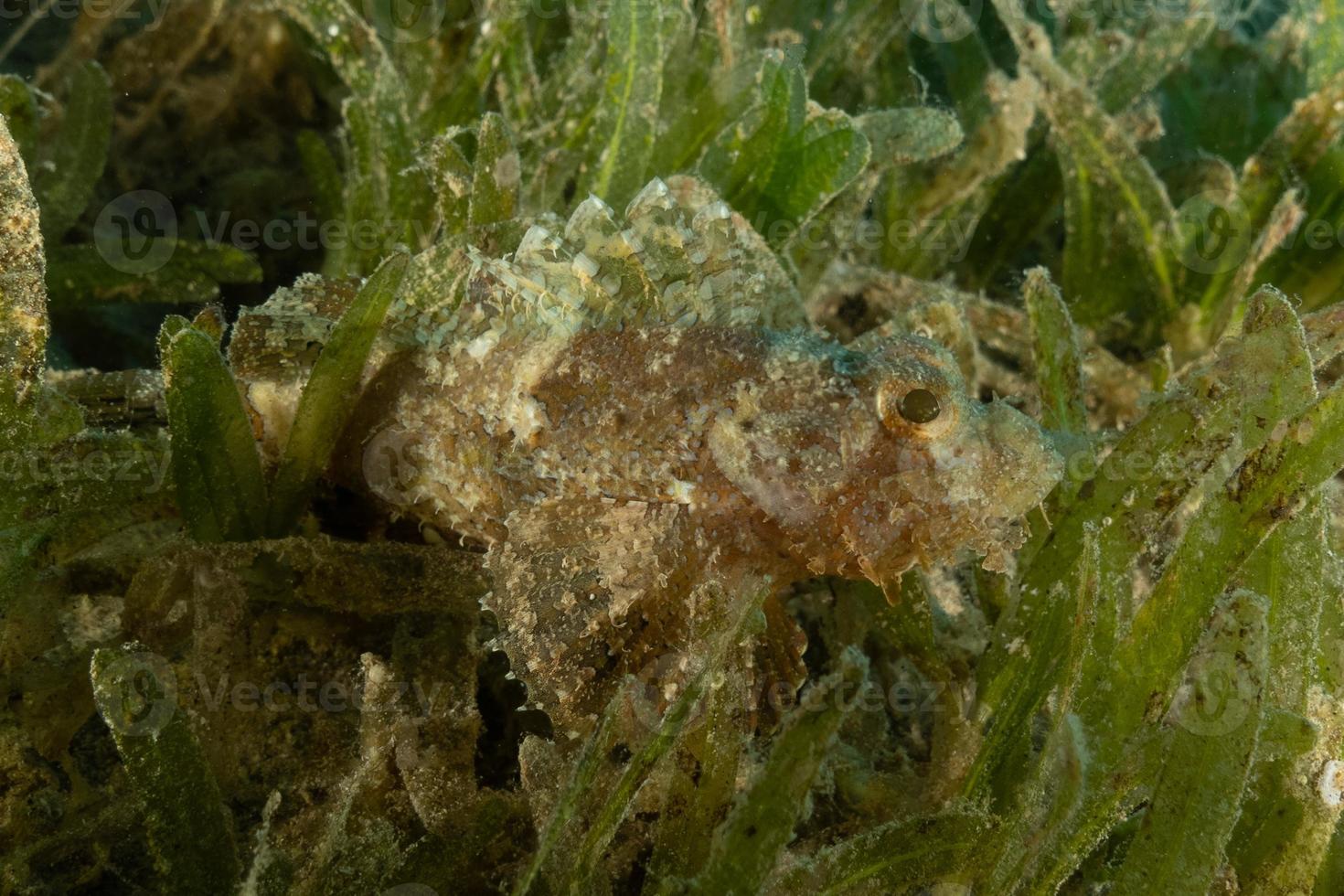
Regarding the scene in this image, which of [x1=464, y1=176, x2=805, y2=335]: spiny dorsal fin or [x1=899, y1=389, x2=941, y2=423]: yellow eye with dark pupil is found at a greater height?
[x1=464, y1=176, x2=805, y2=335]: spiny dorsal fin

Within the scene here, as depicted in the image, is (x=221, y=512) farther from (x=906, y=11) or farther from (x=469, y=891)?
(x=906, y=11)

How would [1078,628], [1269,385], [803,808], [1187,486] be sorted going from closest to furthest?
1. [803,808]
2. [1078,628]
3. [1269,385]
4. [1187,486]

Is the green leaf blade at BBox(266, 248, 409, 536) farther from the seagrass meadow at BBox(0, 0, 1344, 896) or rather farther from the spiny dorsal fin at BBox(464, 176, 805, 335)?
the spiny dorsal fin at BBox(464, 176, 805, 335)

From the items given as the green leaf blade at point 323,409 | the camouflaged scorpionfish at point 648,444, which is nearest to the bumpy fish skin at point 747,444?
the camouflaged scorpionfish at point 648,444

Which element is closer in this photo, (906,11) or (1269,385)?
(1269,385)

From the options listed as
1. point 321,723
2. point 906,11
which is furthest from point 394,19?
point 321,723

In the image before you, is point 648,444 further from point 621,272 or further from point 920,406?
point 920,406

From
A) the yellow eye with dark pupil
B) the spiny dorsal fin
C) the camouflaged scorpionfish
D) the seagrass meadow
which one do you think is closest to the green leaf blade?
the seagrass meadow

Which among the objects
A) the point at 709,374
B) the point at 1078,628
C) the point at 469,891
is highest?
the point at 709,374
